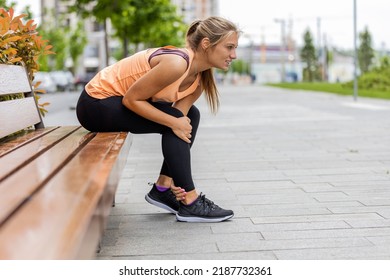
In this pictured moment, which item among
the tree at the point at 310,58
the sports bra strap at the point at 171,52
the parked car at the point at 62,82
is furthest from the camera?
the tree at the point at 310,58

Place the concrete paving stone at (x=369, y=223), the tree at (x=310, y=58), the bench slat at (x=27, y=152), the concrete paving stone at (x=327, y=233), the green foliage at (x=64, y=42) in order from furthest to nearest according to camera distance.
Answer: the tree at (x=310, y=58), the green foliage at (x=64, y=42), the concrete paving stone at (x=369, y=223), the concrete paving stone at (x=327, y=233), the bench slat at (x=27, y=152)

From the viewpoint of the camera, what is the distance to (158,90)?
3.57 metres

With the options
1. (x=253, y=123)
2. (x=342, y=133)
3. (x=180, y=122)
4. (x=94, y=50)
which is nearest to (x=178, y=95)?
(x=180, y=122)

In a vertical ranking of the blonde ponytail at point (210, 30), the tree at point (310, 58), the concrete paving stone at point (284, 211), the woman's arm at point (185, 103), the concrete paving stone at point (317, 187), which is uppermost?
the blonde ponytail at point (210, 30)

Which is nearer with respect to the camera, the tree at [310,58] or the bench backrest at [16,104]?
the bench backrest at [16,104]

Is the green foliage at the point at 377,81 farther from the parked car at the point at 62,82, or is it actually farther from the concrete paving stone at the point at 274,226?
the concrete paving stone at the point at 274,226

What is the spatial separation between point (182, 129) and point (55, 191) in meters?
1.62

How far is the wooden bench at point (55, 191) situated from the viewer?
1.52 meters

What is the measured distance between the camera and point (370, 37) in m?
92.1

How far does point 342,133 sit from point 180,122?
6199mm

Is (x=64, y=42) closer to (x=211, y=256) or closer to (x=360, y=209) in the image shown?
(x=360, y=209)

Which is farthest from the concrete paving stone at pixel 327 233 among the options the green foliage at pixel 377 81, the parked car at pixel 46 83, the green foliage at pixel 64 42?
the green foliage at pixel 64 42

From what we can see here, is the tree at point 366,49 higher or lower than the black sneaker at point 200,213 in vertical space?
lower

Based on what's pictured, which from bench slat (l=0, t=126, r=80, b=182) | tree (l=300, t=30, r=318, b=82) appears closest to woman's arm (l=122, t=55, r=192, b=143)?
bench slat (l=0, t=126, r=80, b=182)
